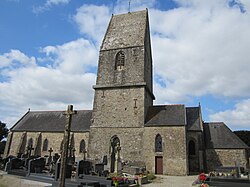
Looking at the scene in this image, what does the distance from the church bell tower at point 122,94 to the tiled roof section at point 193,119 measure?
5.35 m

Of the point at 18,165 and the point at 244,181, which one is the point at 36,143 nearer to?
the point at 18,165

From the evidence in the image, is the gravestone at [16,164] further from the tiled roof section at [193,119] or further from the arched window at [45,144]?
the tiled roof section at [193,119]

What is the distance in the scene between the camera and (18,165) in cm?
1705

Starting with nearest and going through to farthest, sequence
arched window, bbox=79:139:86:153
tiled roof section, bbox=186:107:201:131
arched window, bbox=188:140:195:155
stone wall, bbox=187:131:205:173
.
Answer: stone wall, bbox=187:131:205:173
arched window, bbox=188:140:195:155
tiled roof section, bbox=186:107:201:131
arched window, bbox=79:139:86:153

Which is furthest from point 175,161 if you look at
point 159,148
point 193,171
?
point 193,171

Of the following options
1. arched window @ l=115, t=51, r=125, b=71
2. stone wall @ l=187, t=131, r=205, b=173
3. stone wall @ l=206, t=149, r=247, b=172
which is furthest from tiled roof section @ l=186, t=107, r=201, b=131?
arched window @ l=115, t=51, r=125, b=71

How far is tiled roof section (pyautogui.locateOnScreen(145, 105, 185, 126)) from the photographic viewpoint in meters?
21.1

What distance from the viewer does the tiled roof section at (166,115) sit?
21078 mm

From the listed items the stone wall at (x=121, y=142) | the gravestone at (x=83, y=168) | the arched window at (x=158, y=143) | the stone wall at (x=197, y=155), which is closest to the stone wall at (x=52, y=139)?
the stone wall at (x=121, y=142)

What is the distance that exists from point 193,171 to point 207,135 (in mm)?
5058

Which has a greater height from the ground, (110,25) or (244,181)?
(110,25)

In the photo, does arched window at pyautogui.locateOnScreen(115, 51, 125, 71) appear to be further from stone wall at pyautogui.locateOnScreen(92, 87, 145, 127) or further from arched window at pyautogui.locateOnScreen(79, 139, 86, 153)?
arched window at pyautogui.locateOnScreen(79, 139, 86, 153)

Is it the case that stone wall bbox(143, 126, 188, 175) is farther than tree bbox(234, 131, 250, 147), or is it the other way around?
tree bbox(234, 131, 250, 147)

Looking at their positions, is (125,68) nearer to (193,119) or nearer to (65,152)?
(193,119)
